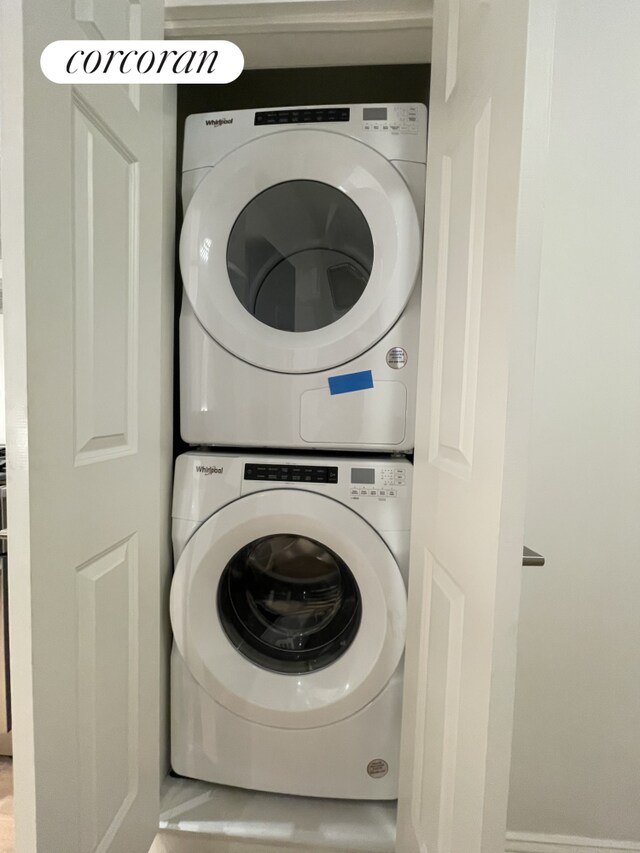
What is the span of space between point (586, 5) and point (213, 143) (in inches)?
32.8

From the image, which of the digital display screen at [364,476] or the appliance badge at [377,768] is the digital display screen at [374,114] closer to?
the digital display screen at [364,476]

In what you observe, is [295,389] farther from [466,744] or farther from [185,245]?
[466,744]

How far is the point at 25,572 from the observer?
58 cm

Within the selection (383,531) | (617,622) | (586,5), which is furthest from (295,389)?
(586,5)

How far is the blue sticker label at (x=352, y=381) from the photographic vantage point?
1.02m

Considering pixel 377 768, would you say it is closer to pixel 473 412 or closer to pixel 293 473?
pixel 293 473

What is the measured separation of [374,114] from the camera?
993 millimetres

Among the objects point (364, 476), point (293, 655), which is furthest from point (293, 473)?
point (293, 655)

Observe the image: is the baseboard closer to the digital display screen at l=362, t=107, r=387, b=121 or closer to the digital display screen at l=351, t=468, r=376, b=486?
the digital display screen at l=351, t=468, r=376, b=486

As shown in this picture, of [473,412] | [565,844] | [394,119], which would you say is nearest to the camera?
[473,412]

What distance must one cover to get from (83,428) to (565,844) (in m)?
1.39

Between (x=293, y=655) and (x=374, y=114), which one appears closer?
(x=374, y=114)

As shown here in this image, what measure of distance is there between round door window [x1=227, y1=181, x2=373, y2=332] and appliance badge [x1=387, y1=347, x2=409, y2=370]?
0.16 m

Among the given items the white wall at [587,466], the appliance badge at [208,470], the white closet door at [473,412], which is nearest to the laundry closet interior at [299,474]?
the appliance badge at [208,470]
